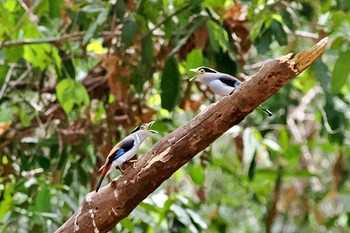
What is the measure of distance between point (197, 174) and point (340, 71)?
0.46 metres

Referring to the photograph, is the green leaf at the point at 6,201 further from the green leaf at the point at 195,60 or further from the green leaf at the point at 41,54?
the green leaf at the point at 195,60

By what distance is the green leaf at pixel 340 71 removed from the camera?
124 cm

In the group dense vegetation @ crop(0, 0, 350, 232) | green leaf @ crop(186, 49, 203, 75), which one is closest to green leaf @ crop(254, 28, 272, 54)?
dense vegetation @ crop(0, 0, 350, 232)

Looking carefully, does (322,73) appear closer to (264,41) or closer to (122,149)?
(264,41)

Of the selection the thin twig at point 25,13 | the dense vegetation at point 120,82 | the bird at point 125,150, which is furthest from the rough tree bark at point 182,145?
the thin twig at point 25,13

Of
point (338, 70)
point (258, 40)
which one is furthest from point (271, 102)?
point (338, 70)

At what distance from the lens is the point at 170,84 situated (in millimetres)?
1295

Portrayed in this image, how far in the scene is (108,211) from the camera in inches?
32.9

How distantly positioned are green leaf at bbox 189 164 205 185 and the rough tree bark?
719 mm

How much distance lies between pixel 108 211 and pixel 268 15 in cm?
63

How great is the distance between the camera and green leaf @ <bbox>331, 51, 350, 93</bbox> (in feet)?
4.08

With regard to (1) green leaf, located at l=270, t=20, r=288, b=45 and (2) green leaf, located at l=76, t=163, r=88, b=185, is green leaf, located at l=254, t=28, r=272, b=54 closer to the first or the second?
(1) green leaf, located at l=270, t=20, r=288, b=45

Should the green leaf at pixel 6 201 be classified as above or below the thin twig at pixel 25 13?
below

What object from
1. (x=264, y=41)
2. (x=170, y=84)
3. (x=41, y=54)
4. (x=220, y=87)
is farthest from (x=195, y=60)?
(x=220, y=87)
